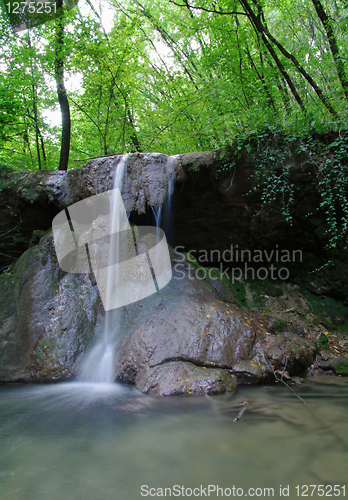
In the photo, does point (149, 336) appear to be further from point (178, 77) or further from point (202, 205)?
point (178, 77)

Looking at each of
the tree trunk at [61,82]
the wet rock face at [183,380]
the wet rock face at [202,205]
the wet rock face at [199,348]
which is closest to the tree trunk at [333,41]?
the wet rock face at [202,205]

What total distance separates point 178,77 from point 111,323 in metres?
7.77

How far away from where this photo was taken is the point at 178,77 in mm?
8969

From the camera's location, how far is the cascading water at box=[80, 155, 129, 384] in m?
5.00

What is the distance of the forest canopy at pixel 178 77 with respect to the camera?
5.75m

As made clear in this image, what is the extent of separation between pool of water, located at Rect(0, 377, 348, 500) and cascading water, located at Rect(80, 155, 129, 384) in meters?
0.84

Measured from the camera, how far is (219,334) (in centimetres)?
496

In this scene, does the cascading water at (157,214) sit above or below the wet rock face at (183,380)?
above

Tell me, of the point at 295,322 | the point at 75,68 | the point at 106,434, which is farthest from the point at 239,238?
the point at 75,68

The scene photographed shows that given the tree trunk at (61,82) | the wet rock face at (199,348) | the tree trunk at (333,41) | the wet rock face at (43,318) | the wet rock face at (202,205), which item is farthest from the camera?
the tree trunk at (61,82)

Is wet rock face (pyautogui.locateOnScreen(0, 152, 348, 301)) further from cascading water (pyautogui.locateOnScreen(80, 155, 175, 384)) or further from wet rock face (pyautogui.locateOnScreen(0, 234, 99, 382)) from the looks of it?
wet rock face (pyautogui.locateOnScreen(0, 234, 99, 382))

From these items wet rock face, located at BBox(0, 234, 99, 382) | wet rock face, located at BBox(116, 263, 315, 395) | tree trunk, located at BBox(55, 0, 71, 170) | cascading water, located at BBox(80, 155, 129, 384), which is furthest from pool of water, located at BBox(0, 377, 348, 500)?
tree trunk, located at BBox(55, 0, 71, 170)

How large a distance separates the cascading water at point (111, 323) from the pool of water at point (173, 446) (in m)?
0.84

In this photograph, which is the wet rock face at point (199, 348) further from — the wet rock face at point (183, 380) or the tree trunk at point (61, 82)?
the tree trunk at point (61, 82)
